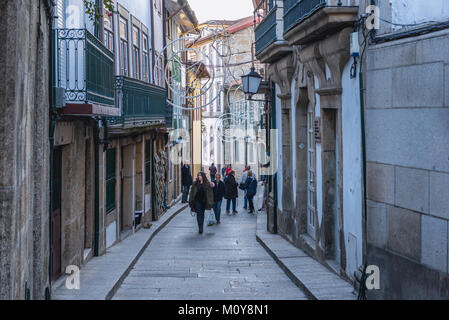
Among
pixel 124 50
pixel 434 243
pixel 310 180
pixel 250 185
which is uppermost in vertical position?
pixel 124 50

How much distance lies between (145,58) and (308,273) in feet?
37.8

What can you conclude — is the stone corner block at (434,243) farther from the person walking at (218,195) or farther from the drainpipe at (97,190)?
the person walking at (218,195)

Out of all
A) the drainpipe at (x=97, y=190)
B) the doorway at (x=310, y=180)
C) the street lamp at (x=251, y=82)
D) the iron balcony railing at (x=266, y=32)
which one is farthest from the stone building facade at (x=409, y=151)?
the street lamp at (x=251, y=82)

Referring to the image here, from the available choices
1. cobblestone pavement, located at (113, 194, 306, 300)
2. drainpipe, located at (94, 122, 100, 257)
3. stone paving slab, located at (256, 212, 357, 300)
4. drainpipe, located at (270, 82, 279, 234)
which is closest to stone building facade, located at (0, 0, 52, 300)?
cobblestone pavement, located at (113, 194, 306, 300)

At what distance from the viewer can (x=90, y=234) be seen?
1226 cm

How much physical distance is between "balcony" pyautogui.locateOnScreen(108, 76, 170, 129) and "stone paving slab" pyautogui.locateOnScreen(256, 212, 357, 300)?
3.99m

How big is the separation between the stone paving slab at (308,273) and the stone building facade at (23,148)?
144 inches

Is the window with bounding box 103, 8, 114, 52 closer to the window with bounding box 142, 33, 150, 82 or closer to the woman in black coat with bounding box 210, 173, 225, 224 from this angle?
the window with bounding box 142, 33, 150, 82

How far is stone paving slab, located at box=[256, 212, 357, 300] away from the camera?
29.1 feet

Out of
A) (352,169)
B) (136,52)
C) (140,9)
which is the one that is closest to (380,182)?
(352,169)

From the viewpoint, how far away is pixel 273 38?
1414 centimetres

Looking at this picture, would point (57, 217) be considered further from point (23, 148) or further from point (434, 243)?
point (434, 243)

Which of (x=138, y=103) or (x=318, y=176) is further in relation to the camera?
(x=138, y=103)
